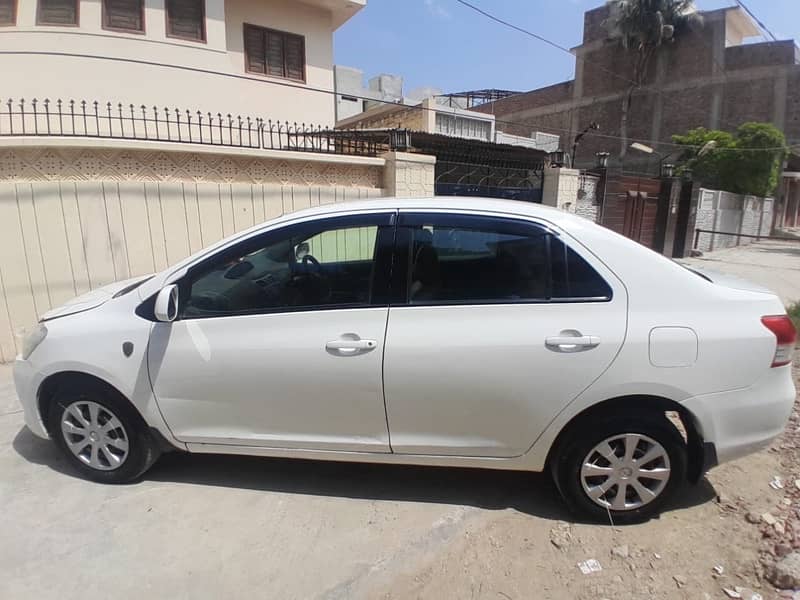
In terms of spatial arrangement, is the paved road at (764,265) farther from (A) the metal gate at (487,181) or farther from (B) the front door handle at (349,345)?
(B) the front door handle at (349,345)

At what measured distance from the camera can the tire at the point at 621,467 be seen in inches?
90.6

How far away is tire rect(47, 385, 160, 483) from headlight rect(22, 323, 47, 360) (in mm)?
305

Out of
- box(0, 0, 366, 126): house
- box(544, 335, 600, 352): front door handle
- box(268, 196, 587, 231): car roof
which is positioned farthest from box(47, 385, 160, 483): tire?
box(0, 0, 366, 126): house

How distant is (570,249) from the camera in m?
2.35

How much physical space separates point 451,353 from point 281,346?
2.84 feet

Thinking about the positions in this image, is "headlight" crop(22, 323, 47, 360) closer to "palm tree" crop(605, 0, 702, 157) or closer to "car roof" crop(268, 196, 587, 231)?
"car roof" crop(268, 196, 587, 231)

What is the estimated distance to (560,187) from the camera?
1014cm

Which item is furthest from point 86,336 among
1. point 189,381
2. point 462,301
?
point 462,301

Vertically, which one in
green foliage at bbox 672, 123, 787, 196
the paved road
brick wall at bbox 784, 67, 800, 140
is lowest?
the paved road

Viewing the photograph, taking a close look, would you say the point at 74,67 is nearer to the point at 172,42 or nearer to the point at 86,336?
the point at 172,42

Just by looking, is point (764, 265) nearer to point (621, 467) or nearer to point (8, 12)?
point (621, 467)

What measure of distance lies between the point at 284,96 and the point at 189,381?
9693 mm

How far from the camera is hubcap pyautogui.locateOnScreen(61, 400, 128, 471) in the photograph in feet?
8.91

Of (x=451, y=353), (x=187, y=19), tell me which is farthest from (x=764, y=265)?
(x=187, y=19)
